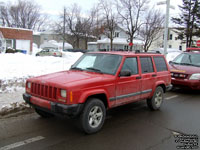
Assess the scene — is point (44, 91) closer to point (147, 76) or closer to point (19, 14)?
point (147, 76)

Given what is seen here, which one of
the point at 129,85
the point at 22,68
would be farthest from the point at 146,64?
the point at 22,68

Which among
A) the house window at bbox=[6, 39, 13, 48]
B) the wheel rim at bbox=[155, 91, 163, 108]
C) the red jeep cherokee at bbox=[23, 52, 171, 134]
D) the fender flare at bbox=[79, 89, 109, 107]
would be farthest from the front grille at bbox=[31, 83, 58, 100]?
the house window at bbox=[6, 39, 13, 48]

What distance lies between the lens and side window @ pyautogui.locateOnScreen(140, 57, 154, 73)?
19.0ft

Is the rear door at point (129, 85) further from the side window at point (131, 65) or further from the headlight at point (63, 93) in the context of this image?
the headlight at point (63, 93)

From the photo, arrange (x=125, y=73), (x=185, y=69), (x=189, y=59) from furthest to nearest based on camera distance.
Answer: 1. (x=189, y=59)
2. (x=185, y=69)
3. (x=125, y=73)

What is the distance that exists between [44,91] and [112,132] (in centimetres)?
174

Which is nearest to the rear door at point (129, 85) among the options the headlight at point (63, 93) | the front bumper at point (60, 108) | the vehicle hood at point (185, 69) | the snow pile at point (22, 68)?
the front bumper at point (60, 108)

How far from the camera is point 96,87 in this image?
4.40 metres

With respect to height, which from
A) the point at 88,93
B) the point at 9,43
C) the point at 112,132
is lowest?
the point at 112,132

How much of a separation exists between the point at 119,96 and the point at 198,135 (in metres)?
1.94

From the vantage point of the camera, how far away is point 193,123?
5305 millimetres

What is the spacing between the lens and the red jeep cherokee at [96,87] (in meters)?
4.10

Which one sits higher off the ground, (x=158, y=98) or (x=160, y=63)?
(x=160, y=63)

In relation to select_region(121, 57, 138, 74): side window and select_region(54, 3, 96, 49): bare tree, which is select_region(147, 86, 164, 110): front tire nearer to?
select_region(121, 57, 138, 74): side window
